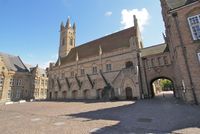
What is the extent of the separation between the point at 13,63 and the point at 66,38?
64.7ft

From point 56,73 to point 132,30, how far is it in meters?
25.5

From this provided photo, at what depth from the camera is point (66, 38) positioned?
4500 cm

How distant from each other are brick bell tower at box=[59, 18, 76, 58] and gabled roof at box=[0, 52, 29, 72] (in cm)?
1413

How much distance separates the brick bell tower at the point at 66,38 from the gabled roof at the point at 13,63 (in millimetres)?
14128

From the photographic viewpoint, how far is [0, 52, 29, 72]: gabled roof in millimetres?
A: 39519

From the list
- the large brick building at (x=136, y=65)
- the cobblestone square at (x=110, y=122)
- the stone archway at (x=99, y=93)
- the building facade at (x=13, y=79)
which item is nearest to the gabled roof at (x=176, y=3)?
the large brick building at (x=136, y=65)

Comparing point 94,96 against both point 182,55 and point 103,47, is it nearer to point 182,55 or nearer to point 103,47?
point 103,47

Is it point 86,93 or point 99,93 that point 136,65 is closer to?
point 99,93

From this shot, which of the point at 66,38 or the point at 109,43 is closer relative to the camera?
the point at 109,43

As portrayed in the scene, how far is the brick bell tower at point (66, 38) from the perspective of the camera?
43875 mm

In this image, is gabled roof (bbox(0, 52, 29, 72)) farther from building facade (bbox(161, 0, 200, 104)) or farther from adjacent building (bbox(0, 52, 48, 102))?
building facade (bbox(161, 0, 200, 104))

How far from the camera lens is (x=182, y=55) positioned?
42.8 ft

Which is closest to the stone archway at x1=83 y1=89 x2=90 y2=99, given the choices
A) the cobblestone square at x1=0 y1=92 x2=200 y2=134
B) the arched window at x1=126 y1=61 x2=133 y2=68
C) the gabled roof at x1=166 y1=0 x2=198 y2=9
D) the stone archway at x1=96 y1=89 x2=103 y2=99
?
the stone archway at x1=96 y1=89 x2=103 y2=99

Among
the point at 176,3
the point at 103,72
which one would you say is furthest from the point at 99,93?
the point at 176,3
